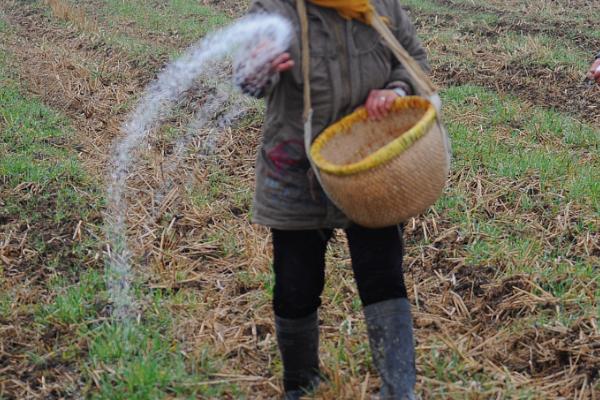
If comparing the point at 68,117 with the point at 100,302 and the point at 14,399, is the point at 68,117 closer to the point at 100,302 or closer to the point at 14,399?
the point at 100,302

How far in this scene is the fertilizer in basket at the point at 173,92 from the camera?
2309 mm

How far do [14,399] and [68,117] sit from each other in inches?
159

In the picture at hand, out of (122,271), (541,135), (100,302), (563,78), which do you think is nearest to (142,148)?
(122,271)

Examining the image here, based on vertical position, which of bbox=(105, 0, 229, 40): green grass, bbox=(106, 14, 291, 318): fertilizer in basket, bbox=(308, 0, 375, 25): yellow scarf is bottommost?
bbox=(105, 0, 229, 40): green grass

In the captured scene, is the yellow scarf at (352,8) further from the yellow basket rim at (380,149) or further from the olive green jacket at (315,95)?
the yellow basket rim at (380,149)

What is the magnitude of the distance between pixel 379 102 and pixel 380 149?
184 millimetres

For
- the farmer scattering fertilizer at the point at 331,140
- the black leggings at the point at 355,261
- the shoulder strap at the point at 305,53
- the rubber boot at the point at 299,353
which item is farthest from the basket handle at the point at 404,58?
the rubber boot at the point at 299,353

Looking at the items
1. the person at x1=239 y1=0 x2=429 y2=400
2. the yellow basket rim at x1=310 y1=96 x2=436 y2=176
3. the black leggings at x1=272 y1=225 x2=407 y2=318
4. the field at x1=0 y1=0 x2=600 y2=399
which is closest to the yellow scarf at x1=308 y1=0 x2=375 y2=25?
the person at x1=239 y1=0 x2=429 y2=400

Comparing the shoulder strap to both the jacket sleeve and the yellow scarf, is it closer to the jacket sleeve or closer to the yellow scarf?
the yellow scarf

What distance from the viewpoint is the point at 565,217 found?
4.20 m

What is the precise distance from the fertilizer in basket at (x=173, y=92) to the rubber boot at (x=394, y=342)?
2.71 feet

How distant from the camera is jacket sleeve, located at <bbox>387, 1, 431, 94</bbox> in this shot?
2.48 metres

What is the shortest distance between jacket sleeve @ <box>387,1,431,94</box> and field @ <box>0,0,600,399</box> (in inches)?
42.4

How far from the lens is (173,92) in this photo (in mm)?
7250
